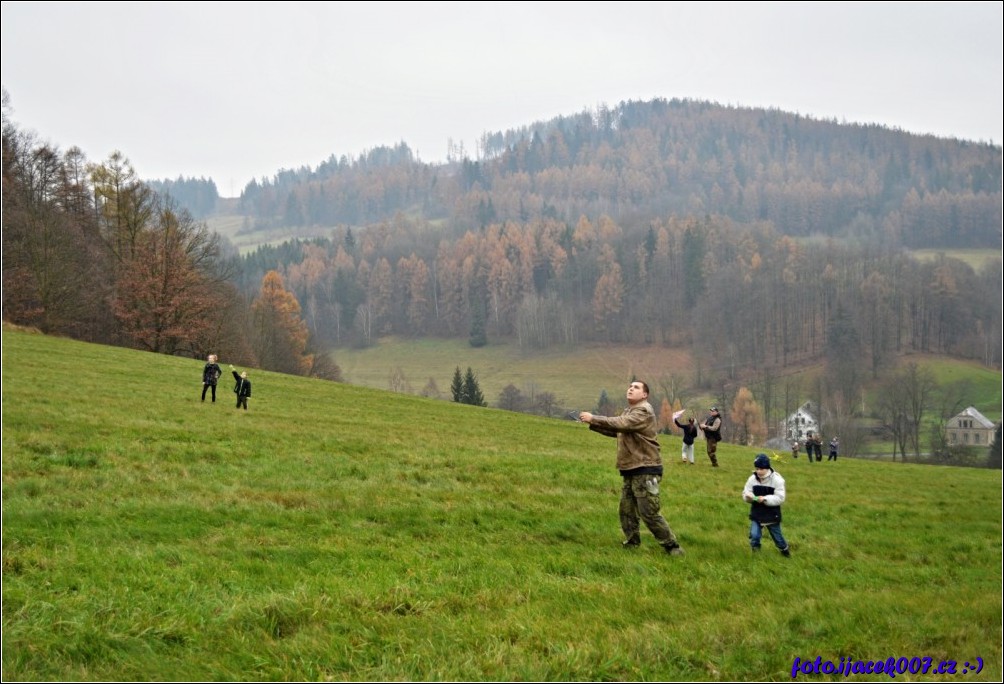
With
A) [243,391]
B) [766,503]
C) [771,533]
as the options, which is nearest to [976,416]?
[243,391]

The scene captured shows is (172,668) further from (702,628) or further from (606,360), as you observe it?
(606,360)

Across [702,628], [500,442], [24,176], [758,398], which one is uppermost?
[24,176]

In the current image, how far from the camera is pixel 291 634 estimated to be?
7.31 m

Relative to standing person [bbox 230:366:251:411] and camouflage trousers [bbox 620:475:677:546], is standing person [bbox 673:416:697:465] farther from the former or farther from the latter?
standing person [bbox 230:366:251:411]

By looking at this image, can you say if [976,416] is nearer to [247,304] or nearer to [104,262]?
[247,304]

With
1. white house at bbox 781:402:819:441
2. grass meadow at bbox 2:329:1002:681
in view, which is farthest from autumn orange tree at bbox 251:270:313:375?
grass meadow at bbox 2:329:1002:681

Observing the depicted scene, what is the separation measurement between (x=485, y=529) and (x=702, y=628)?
5.85 m

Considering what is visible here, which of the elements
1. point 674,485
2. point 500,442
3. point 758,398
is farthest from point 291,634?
point 758,398

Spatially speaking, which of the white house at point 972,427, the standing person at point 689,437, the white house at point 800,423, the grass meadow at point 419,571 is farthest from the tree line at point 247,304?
the standing person at point 689,437

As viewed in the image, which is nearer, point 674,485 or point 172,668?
point 172,668

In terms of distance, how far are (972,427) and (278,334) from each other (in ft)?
391

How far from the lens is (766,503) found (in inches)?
521

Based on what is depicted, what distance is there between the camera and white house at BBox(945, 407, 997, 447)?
136125 mm

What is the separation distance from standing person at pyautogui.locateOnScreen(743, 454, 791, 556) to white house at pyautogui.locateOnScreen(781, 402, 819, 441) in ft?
375
